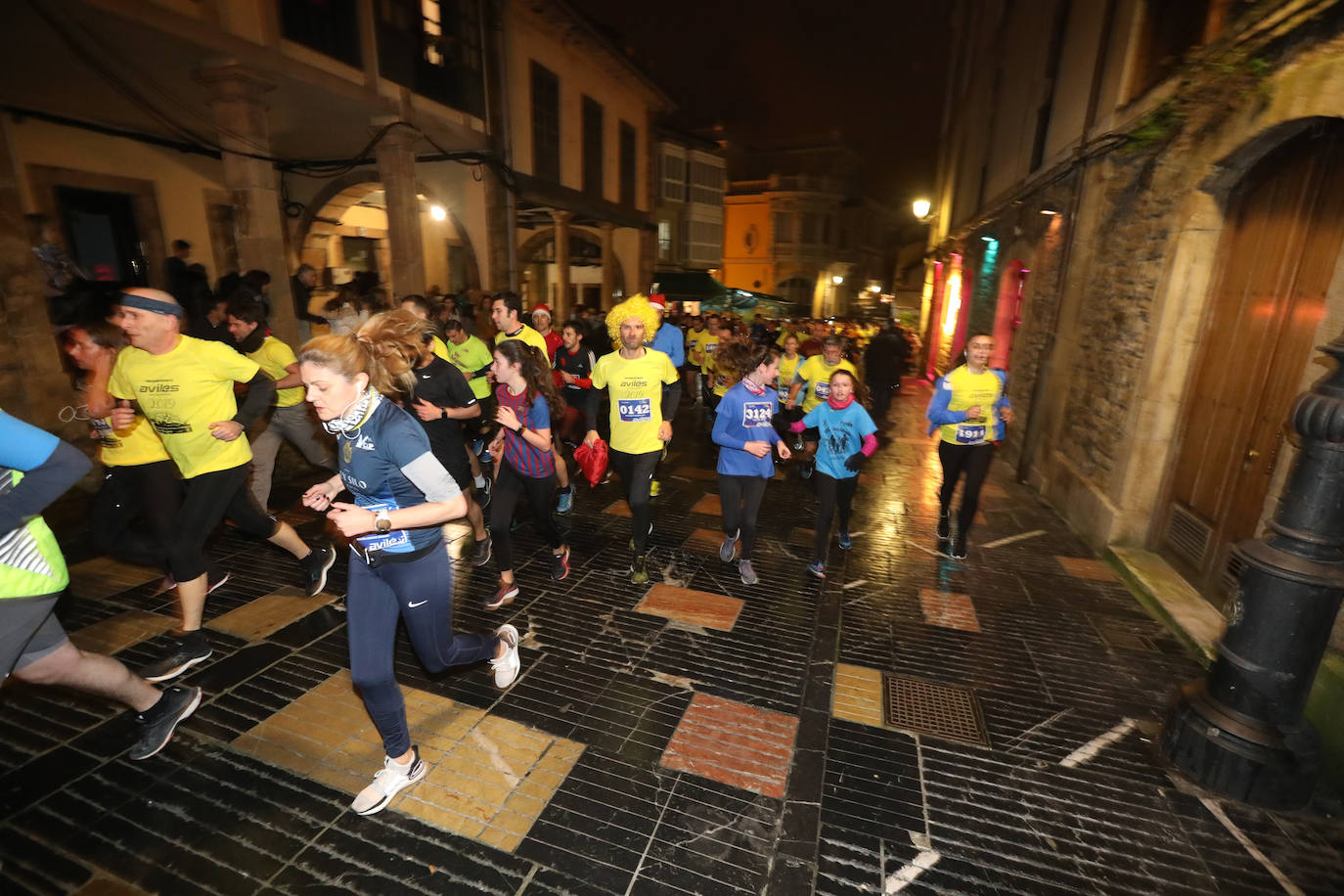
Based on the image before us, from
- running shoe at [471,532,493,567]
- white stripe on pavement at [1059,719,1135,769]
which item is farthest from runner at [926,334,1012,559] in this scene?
running shoe at [471,532,493,567]

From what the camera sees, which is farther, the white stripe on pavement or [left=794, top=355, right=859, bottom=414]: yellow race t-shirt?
[left=794, top=355, right=859, bottom=414]: yellow race t-shirt

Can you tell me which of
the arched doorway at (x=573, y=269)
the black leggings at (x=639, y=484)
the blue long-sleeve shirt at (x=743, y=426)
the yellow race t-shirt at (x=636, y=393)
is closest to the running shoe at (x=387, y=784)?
the black leggings at (x=639, y=484)

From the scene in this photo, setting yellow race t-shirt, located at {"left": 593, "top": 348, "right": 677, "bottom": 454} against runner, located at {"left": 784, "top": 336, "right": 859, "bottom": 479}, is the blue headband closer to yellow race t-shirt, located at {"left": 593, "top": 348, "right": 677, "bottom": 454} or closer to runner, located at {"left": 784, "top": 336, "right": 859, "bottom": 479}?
yellow race t-shirt, located at {"left": 593, "top": 348, "right": 677, "bottom": 454}

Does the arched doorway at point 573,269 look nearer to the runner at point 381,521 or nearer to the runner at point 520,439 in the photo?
the runner at point 520,439

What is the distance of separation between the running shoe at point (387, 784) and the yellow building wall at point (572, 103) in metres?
15.3

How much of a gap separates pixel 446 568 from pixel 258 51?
9.47 m

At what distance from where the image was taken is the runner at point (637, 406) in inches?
194

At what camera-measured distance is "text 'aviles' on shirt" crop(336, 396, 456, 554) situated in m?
2.57

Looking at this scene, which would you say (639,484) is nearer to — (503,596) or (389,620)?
(503,596)

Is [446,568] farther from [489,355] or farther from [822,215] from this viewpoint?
[822,215]

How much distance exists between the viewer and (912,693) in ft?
12.8

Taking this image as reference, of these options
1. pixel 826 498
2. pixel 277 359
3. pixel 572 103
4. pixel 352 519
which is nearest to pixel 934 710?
pixel 826 498

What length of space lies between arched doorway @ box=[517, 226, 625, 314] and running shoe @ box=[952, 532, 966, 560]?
1578 cm

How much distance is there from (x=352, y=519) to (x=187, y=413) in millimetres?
2141
